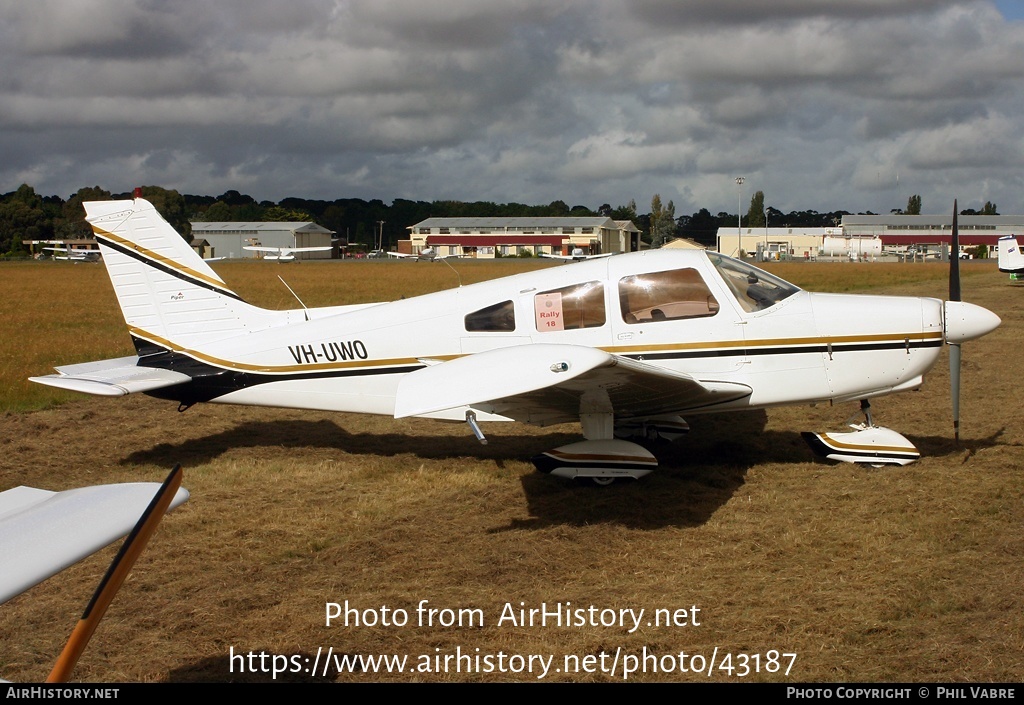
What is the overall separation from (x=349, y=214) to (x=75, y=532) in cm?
17345

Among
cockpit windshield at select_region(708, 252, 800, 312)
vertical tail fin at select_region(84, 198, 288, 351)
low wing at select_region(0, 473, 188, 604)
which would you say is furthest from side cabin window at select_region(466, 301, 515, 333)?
low wing at select_region(0, 473, 188, 604)

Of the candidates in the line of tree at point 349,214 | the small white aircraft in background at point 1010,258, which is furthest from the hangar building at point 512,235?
the small white aircraft in background at point 1010,258

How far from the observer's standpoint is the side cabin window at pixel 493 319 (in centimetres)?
762

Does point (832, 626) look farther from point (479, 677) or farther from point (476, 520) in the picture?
point (476, 520)

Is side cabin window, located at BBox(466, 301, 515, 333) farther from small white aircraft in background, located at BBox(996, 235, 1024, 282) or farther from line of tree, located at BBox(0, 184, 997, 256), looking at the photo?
line of tree, located at BBox(0, 184, 997, 256)

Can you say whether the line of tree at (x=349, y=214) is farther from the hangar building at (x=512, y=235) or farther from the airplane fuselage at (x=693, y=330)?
the airplane fuselage at (x=693, y=330)

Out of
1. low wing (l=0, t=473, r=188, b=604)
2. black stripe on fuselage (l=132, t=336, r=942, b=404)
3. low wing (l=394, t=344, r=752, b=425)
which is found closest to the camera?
low wing (l=0, t=473, r=188, b=604)

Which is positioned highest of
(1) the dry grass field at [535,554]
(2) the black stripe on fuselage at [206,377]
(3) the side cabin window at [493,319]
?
(3) the side cabin window at [493,319]

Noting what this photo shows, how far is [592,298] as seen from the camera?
24.4ft

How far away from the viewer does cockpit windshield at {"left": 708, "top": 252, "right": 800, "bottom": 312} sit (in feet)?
24.2

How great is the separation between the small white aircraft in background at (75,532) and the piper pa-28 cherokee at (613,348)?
12.1 feet

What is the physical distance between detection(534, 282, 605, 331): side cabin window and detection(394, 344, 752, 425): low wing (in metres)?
0.84

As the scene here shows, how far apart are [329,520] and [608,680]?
125 inches
